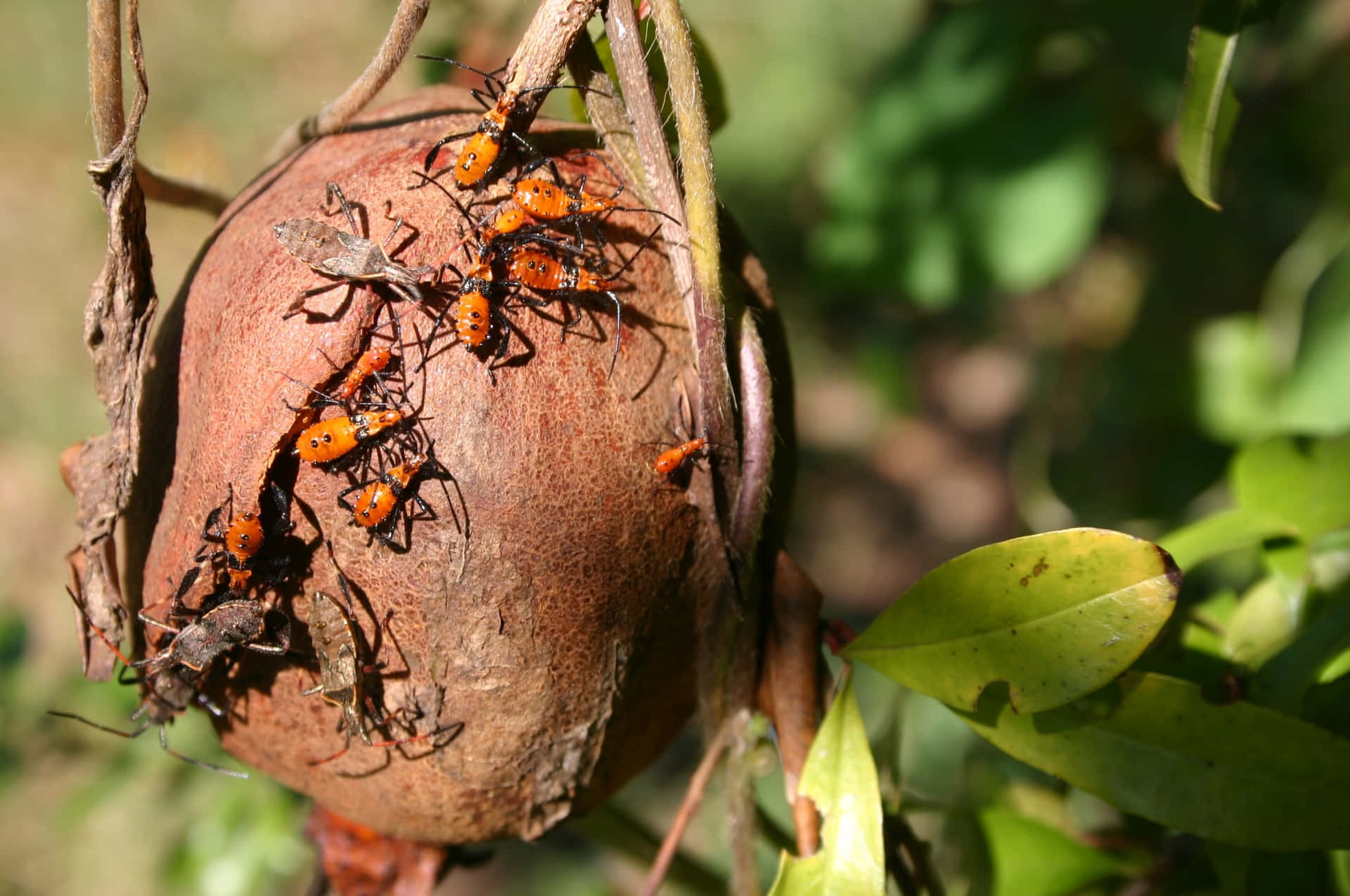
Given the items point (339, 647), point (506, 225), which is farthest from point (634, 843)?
point (506, 225)

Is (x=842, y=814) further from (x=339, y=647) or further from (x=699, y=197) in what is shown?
(x=699, y=197)

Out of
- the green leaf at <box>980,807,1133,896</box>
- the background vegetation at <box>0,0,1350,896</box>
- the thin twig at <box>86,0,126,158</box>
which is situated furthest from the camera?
the background vegetation at <box>0,0,1350,896</box>

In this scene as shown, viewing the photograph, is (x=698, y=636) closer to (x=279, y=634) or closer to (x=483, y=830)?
(x=483, y=830)

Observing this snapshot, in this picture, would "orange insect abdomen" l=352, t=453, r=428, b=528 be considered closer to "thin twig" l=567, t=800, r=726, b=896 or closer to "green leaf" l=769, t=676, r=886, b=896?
"green leaf" l=769, t=676, r=886, b=896

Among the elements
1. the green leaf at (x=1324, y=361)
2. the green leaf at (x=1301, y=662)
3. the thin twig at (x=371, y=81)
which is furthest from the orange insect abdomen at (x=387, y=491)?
the green leaf at (x=1324, y=361)

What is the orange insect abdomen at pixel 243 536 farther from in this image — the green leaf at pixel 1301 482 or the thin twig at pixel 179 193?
the green leaf at pixel 1301 482

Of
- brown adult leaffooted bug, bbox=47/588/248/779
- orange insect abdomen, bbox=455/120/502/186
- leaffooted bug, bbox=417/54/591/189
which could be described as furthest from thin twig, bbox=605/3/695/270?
brown adult leaffooted bug, bbox=47/588/248/779
